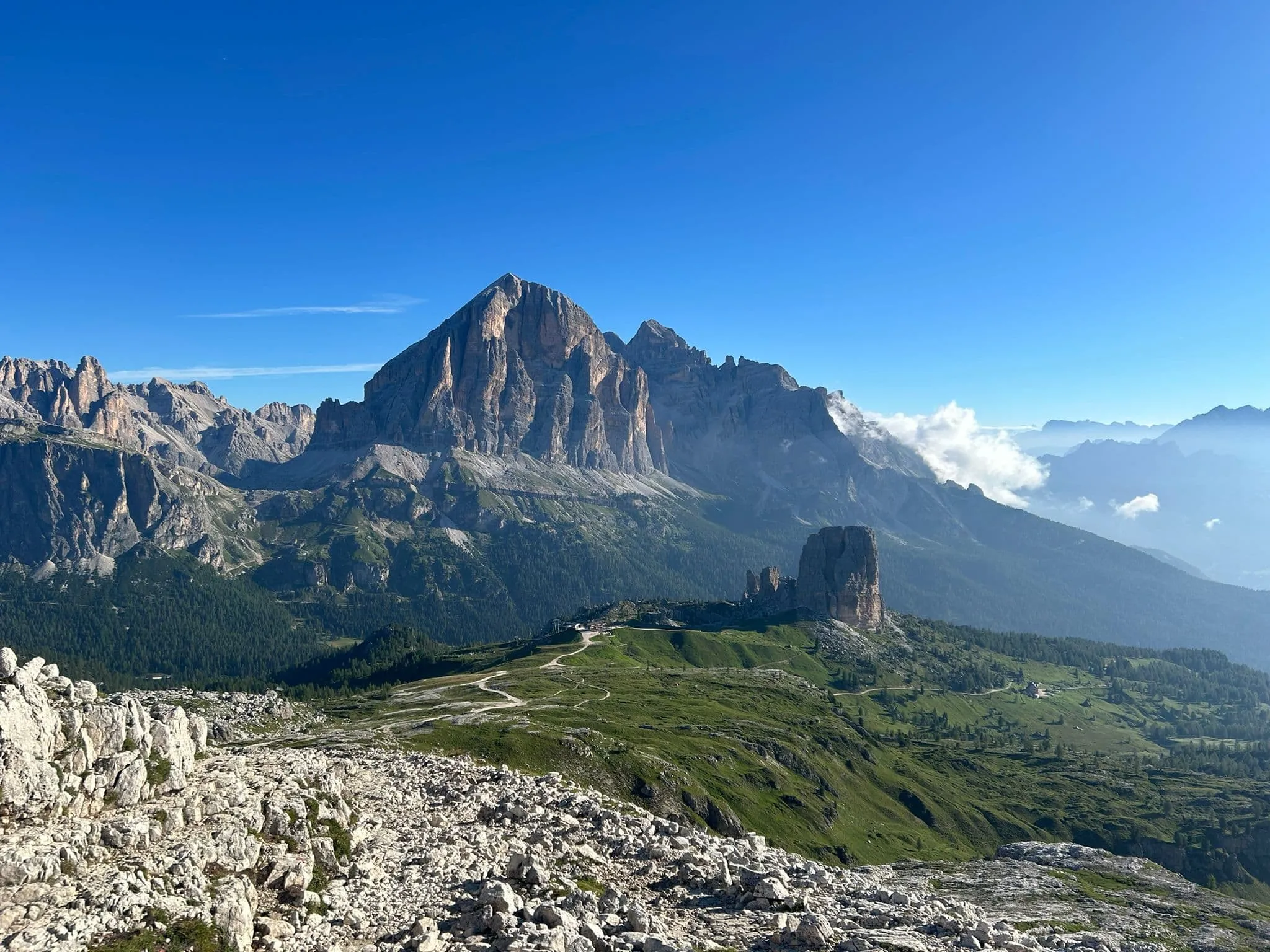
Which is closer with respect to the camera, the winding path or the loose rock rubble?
the loose rock rubble

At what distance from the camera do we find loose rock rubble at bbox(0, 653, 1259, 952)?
3847 cm

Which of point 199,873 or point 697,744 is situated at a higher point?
point 199,873

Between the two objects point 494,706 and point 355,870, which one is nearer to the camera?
point 355,870

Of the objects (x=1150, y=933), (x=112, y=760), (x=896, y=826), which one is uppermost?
(x=112, y=760)

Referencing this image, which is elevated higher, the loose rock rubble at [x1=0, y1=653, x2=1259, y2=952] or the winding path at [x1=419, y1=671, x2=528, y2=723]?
the loose rock rubble at [x1=0, y1=653, x2=1259, y2=952]

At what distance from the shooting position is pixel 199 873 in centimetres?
4103

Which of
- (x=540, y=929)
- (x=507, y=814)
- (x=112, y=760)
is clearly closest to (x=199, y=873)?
(x=112, y=760)

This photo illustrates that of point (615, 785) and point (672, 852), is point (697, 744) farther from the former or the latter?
point (672, 852)

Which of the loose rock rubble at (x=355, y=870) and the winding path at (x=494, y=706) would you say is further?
the winding path at (x=494, y=706)

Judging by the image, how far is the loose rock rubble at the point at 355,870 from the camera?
126 feet

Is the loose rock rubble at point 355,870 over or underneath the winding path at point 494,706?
over

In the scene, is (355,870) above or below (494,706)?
above

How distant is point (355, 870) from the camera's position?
4981cm

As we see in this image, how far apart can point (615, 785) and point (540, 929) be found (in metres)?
88.1
